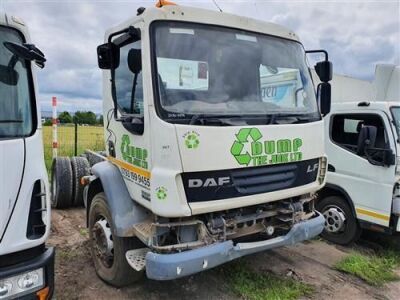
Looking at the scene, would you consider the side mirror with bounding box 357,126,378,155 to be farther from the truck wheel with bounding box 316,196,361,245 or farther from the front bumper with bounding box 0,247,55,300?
the front bumper with bounding box 0,247,55,300

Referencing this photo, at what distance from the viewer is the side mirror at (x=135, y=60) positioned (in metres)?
3.21

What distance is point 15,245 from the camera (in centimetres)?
233

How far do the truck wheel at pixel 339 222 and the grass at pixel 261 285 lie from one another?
5.06 ft

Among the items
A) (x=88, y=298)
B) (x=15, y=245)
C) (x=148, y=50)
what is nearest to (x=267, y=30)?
(x=148, y=50)

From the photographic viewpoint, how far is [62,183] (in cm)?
628

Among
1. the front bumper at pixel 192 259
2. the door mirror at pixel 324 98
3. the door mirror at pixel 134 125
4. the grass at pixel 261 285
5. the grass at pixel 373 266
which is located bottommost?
the grass at pixel 373 266

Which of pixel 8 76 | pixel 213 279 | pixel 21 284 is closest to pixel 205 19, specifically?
pixel 8 76

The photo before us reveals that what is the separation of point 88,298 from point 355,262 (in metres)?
3.14

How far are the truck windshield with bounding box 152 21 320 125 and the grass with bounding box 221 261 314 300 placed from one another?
1.73 metres

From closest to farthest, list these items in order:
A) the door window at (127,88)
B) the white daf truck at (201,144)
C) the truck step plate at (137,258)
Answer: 1. the white daf truck at (201,144)
2. the truck step plate at (137,258)
3. the door window at (127,88)

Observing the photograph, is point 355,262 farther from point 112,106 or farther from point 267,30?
point 112,106

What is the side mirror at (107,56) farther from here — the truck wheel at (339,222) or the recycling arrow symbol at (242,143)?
the truck wheel at (339,222)

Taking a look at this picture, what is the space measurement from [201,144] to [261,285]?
186cm

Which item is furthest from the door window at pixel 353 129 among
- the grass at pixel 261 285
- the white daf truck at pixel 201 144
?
the grass at pixel 261 285
